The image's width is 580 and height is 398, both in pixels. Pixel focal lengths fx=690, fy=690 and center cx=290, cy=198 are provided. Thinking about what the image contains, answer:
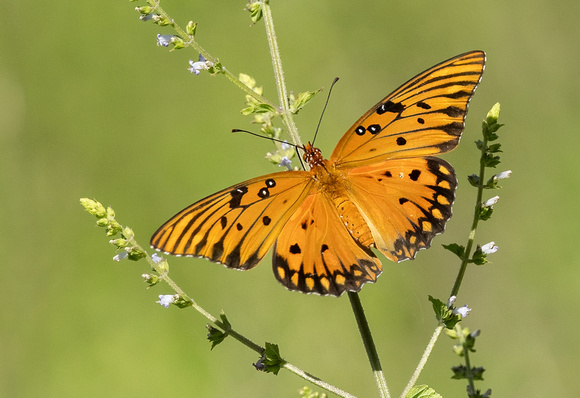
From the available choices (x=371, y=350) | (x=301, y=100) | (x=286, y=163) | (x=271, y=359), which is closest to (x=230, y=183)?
(x=286, y=163)

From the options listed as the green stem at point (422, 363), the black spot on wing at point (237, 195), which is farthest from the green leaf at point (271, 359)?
the black spot on wing at point (237, 195)

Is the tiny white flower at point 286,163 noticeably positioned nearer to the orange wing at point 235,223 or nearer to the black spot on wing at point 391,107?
the orange wing at point 235,223

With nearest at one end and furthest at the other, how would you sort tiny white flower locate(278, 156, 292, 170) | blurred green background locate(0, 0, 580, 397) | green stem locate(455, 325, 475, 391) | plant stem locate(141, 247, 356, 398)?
plant stem locate(141, 247, 356, 398) < green stem locate(455, 325, 475, 391) < tiny white flower locate(278, 156, 292, 170) < blurred green background locate(0, 0, 580, 397)

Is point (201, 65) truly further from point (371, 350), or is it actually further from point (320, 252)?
point (371, 350)

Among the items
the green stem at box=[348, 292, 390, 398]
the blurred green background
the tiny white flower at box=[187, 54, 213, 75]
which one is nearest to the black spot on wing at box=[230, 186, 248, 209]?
the tiny white flower at box=[187, 54, 213, 75]

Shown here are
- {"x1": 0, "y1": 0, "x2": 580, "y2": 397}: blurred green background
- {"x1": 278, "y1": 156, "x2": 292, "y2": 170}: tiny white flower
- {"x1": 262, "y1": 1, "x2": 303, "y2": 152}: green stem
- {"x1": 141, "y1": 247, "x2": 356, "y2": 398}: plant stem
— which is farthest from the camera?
{"x1": 0, "y1": 0, "x2": 580, "y2": 397}: blurred green background

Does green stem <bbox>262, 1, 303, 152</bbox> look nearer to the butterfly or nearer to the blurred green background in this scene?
the butterfly

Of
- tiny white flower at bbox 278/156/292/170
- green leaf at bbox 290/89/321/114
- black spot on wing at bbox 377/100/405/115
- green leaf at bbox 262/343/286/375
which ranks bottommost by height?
green leaf at bbox 262/343/286/375
